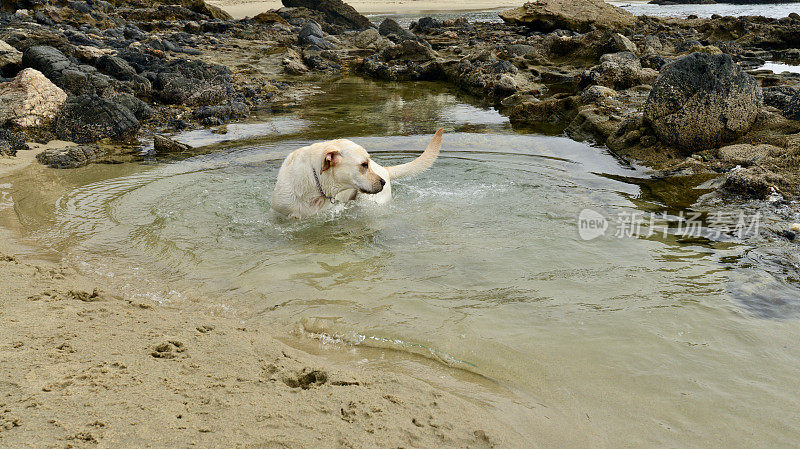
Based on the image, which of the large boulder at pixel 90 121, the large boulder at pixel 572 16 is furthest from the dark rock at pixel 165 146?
the large boulder at pixel 572 16

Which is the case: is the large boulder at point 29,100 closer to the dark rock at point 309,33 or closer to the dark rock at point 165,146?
the dark rock at point 165,146

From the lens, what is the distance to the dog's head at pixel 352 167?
604 centimetres

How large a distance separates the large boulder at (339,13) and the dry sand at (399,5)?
7817 millimetres

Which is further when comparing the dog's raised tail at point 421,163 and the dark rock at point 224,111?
the dark rock at point 224,111

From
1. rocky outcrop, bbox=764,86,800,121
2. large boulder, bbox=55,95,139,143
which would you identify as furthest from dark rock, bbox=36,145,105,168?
rocky outcrop, bbox=764,86,800,121

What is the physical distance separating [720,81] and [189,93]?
11.5 m

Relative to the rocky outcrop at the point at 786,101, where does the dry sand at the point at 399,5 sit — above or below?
above

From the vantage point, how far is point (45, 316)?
3.62 metres

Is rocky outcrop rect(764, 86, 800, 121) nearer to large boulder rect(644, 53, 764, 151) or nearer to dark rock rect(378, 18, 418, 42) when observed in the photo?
large boulder rect(644, 53, 764, 151)

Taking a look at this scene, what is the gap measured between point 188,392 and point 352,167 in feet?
11.8

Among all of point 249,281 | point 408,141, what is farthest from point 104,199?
point 408,141

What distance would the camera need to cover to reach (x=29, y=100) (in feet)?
33.5

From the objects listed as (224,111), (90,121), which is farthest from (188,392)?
(224,111)

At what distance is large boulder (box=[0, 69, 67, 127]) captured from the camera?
1000cm
